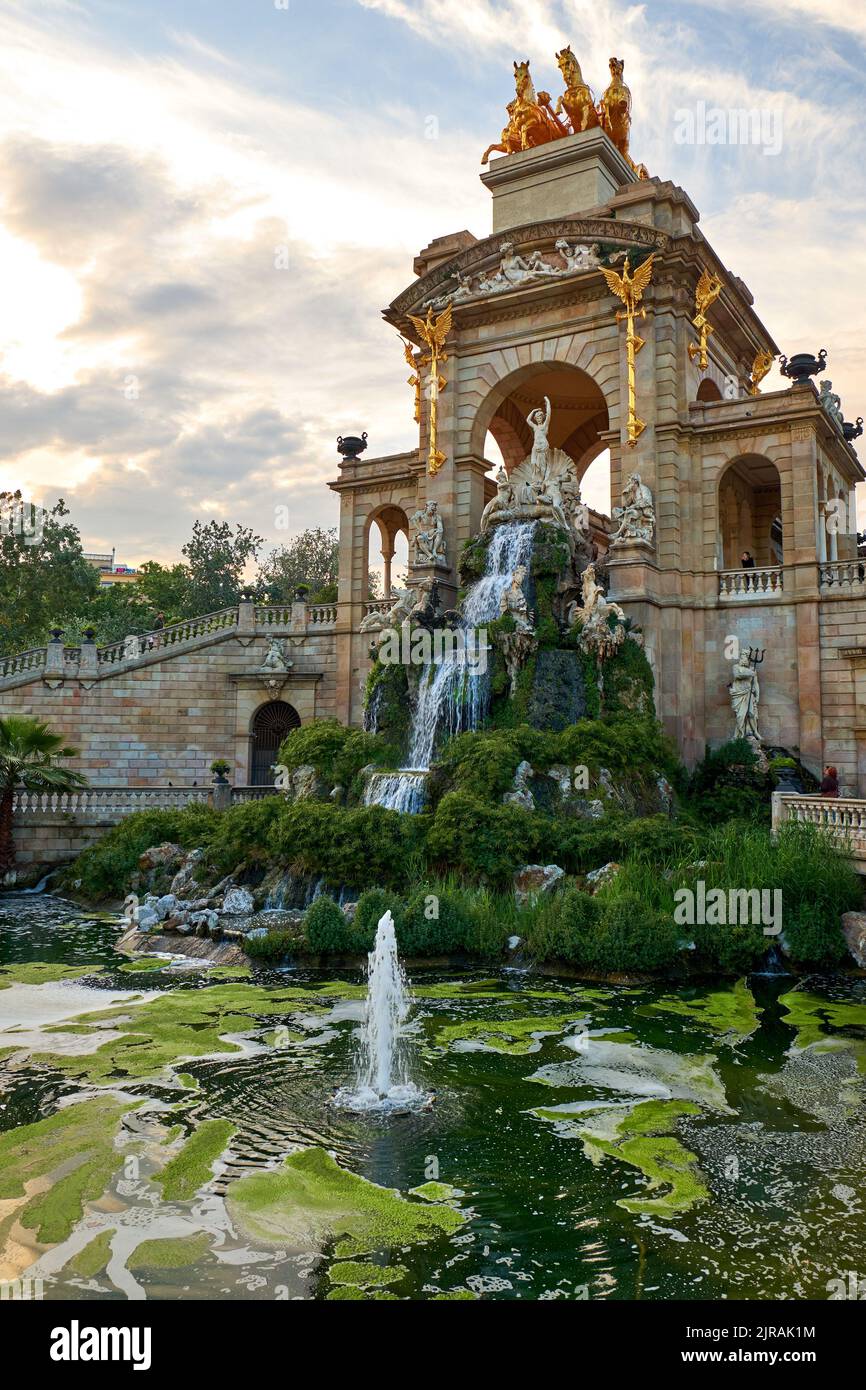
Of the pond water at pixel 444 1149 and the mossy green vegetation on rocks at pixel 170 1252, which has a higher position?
the mossy green vegetation on rocks at pixel 170 1252

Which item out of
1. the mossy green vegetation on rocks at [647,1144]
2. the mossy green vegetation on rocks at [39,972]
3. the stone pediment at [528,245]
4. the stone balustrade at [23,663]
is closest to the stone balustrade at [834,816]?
the mossy green vegetation on rocks at [647,1144]

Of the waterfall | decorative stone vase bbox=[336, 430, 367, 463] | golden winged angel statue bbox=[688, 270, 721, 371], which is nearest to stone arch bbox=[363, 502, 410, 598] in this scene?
decorative stone vase bbox=[336, 430, 367, 463]

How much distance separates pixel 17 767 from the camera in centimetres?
2030

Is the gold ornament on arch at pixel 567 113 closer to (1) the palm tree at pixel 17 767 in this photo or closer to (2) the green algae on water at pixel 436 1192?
(1) the palm tree at pixel 17 767

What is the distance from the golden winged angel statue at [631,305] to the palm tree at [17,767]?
48.7 ft

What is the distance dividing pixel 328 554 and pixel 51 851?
26.0 meters

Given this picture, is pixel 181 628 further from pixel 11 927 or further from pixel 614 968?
pixel 614 968

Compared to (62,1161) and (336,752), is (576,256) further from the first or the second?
(62,1161)

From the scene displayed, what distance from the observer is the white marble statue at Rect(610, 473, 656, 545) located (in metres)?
22.1

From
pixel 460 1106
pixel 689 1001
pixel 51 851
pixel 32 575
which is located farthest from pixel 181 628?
pixel 460 1106

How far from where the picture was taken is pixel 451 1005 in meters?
10.9

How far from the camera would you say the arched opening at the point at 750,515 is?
26627mm

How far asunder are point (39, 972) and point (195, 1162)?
679cm

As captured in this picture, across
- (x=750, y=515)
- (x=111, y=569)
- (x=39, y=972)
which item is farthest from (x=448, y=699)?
(x=111, y=569)
